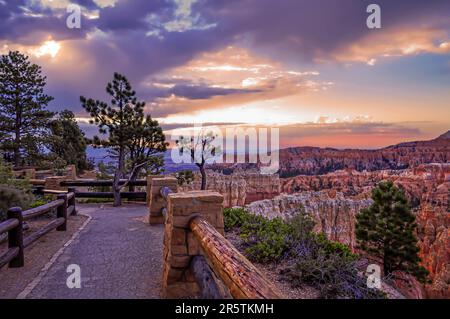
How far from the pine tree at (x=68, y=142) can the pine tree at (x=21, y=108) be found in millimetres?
1528

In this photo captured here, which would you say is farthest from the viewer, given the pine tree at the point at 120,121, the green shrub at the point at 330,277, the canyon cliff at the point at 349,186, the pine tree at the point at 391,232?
the canyon cliff at the point at 349,186

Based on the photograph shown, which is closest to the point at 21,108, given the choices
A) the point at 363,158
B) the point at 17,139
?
the point at 17,139

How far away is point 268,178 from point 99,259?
59.8 m

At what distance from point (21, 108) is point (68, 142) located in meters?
7.04

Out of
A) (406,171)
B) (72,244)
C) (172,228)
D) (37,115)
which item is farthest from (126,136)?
(406,171)

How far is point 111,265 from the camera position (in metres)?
5.35

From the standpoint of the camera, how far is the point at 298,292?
4.39 meters

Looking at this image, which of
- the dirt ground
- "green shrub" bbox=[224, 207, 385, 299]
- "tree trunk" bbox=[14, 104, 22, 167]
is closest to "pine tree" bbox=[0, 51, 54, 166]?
"tree trunk" bbox=[14, 104, 22, 167]

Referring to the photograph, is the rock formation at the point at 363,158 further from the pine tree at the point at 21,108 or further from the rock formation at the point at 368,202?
the pine tree at the point at 21,108

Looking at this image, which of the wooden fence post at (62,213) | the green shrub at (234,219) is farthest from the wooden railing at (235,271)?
the wooden fence post at (62,213)

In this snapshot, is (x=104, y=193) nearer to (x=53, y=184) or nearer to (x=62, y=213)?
(x=53, y=184)

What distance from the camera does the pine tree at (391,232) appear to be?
17266 millimetres

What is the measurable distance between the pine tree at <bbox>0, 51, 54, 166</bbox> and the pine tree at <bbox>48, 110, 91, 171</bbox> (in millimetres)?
1528
